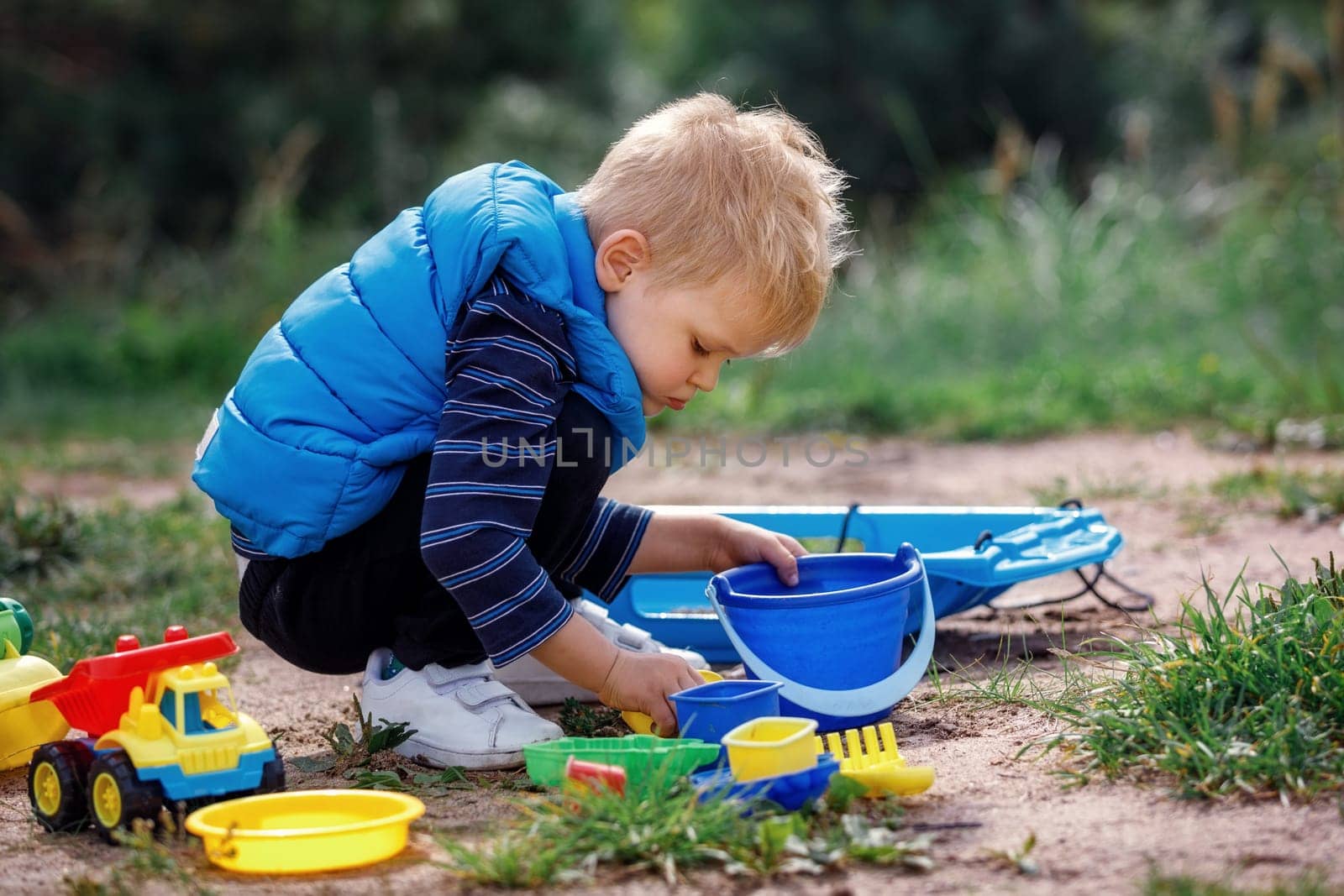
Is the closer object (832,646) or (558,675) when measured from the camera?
(832,646)

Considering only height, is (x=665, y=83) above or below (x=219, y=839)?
above

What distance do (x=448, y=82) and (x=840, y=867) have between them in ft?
33.1

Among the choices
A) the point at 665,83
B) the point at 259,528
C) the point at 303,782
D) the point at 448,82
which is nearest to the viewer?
the point at 303,782

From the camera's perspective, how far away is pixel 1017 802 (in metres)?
1.78

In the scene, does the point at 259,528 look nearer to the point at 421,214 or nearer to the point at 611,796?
the point at 421,214

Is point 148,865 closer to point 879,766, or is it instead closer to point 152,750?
point 152,750

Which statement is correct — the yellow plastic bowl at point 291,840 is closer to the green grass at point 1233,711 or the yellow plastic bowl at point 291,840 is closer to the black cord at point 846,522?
the green grass at point 1233,711

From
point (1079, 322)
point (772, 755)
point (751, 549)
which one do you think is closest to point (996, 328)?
point (1079, 322)

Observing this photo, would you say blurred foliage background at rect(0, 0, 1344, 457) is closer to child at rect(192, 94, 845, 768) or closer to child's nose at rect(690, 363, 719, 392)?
child at rect(192, 94, 845, 768)

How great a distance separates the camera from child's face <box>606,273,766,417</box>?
2119mm

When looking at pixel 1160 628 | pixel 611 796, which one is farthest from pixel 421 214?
pixel 1160 628

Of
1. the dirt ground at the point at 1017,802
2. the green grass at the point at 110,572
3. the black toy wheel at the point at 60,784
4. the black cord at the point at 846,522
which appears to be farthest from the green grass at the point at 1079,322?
the black toy wheel at the point at 60,784

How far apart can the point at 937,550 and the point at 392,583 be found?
47.5 inches

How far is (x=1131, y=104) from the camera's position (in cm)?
1242
